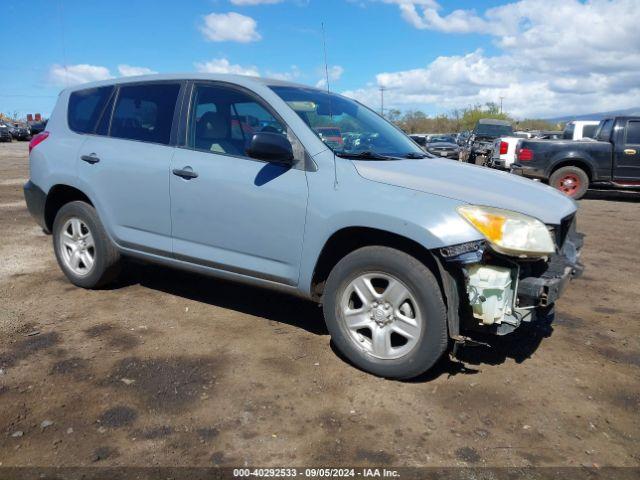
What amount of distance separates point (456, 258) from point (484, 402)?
2.88 feet

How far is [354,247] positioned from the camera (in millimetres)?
3613

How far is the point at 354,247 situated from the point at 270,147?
836mm

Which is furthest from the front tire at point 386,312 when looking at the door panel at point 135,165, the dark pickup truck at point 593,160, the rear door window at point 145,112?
the dark pickup truck at point 593,160

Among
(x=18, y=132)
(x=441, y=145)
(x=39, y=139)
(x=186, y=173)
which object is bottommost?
(x=18, y=132)

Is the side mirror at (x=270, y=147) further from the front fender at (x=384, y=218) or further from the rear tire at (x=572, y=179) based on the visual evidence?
the rear tire at (x=572, y=179)

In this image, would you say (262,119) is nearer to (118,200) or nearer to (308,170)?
(308,170)

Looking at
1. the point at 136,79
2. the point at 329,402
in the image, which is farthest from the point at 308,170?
the point at 136,79

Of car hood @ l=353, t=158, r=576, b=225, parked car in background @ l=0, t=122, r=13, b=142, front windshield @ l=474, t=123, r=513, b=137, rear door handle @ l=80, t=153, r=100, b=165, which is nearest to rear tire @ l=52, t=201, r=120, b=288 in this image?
rear door handle @ l=80, t=153, r=100, b=165

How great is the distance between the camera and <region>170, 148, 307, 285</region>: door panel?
364cm

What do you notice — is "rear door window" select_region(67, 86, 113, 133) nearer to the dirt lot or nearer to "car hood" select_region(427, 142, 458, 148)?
the dirt lot

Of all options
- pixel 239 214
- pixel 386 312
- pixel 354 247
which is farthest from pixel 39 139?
pixel 386 312

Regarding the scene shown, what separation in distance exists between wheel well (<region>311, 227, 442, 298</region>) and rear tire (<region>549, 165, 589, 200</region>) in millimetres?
9987

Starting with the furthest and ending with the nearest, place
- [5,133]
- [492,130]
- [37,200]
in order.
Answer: [5,133] → [492,130] → [37,200]

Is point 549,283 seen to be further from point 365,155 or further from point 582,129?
point 582,129
